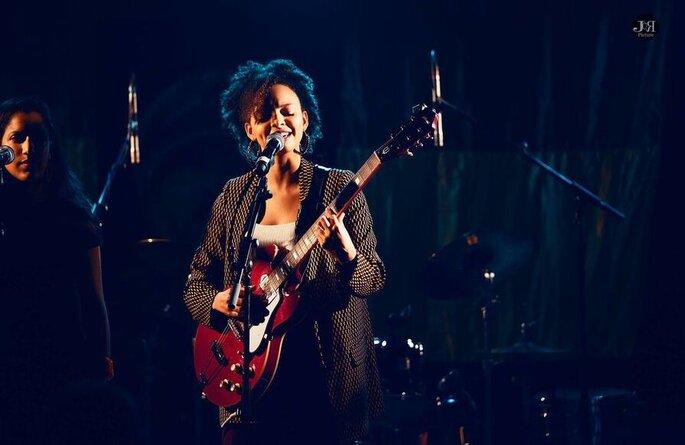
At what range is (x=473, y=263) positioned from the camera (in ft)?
20.1

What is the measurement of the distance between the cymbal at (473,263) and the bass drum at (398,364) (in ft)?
1.68

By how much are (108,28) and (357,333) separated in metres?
4.21

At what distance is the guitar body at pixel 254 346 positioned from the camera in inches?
138

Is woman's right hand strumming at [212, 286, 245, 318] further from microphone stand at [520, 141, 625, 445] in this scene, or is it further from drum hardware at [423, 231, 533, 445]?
drum hardware at [423, 231, 533, 445]

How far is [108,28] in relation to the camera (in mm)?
6953

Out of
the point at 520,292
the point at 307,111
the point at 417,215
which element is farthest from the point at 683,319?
the point at 307,111

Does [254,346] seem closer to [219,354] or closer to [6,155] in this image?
[219,354]

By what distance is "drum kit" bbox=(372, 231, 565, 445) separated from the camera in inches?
230

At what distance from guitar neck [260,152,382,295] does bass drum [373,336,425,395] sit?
7.36ft

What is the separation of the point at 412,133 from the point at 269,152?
58cm

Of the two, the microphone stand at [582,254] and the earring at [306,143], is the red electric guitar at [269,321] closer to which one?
the earring at [306,143]

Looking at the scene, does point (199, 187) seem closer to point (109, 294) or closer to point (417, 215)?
point (109, 294)

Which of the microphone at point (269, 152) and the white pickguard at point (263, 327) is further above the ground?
the microphone at point (269, 152)

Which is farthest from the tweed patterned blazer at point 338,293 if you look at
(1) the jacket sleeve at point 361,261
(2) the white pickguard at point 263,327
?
(2) the white pickguard at point 263,327
